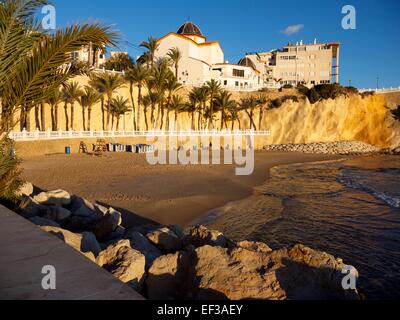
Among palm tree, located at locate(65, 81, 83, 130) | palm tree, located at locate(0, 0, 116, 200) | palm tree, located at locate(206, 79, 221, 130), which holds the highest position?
palm tree, located at locate(206, 79, 221, 130)

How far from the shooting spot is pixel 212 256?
5.05 meters

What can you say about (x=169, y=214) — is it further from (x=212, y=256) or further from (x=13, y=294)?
(x=13, y=294)

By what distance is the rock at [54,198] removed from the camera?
378 inches

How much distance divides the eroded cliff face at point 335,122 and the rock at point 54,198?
4931cm

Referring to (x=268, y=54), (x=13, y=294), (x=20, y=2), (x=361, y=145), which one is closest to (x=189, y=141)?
(x=361, y=145)

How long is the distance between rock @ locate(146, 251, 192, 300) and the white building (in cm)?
5219

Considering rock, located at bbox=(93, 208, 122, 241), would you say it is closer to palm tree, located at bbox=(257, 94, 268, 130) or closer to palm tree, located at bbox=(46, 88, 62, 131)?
palm tree, located at bbox=(46, 88, 62, 131)

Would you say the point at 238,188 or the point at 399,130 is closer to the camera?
the point at 238,188

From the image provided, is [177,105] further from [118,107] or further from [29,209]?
[29,209]

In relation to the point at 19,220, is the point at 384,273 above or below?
below

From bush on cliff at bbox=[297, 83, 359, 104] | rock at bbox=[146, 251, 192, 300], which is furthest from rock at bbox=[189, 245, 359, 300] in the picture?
bush on cliff at bbox=[297, 83, 359, 104]

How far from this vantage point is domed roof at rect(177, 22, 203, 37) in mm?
66938

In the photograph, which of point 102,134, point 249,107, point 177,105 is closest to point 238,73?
point 249,107
